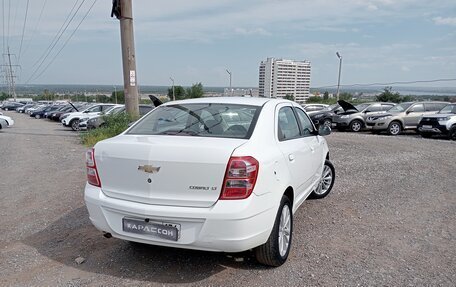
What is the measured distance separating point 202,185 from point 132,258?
4.48ft

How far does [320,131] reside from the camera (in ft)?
16.2

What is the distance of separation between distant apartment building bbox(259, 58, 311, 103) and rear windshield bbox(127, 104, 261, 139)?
2848cm

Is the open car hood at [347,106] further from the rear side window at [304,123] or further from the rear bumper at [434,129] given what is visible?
the rear side window at [304,123]

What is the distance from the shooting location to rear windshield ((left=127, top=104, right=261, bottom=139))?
3283mm

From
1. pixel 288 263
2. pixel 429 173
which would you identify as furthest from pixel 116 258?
pixel 429 173

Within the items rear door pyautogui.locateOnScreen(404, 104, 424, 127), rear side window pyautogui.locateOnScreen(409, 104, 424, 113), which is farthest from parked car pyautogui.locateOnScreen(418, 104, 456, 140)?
rear side window pyautogui.locateOnScreen(409, 104, 424, 113)

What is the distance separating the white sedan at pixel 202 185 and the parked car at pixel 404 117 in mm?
14574

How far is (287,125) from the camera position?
394 centimetres

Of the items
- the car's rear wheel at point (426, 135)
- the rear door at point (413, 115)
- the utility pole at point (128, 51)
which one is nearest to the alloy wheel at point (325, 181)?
the utility pole at point (128, 51)

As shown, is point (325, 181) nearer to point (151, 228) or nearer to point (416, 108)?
point (151, 228)

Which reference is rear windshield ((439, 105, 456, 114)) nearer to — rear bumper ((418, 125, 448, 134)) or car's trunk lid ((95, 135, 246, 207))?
rear bumper ((418, 125, 448, 134))

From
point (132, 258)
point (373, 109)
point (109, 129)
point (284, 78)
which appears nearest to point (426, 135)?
point (373, 109)

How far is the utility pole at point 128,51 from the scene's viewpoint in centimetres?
1071

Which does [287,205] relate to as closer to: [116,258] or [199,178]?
[199,178]
